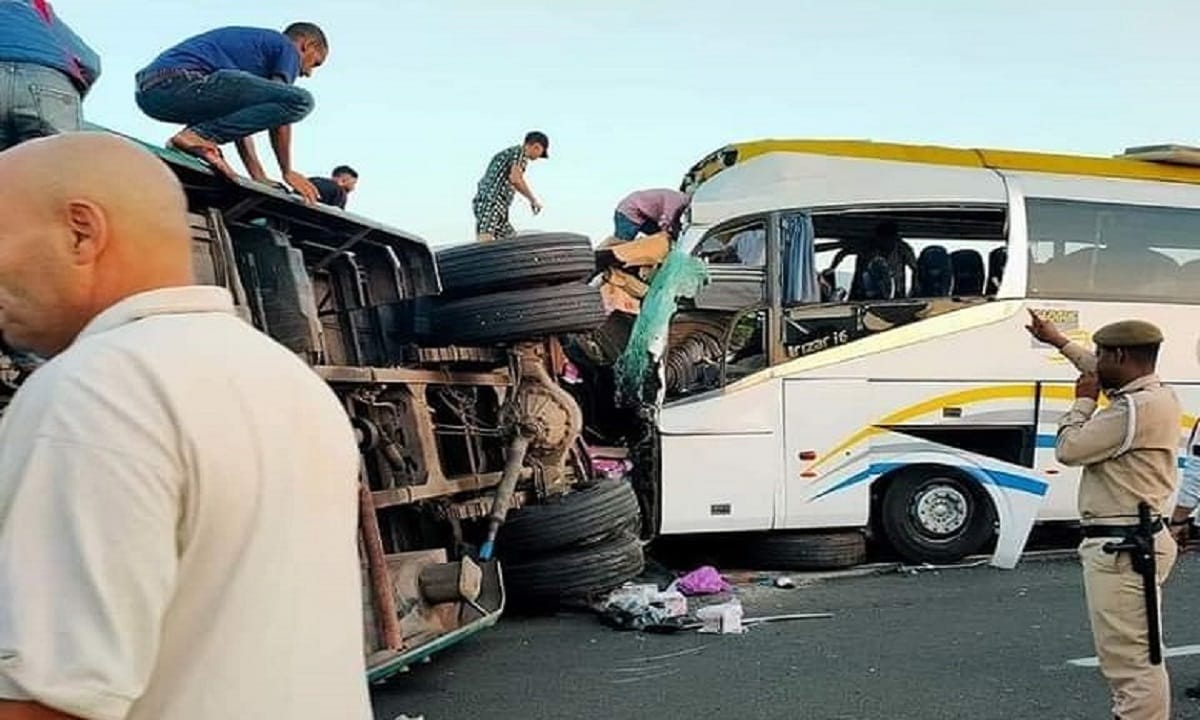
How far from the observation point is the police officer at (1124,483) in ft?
14.9

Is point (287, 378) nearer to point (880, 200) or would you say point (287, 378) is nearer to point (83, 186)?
point (83, 186)

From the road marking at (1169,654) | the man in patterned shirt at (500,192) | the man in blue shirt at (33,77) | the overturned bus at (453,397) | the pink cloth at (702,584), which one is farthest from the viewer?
the man in patterned shirt at (500,192)

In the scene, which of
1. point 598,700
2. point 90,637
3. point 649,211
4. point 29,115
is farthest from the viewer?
point 649,211

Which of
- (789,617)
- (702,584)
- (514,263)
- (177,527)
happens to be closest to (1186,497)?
(789,617)

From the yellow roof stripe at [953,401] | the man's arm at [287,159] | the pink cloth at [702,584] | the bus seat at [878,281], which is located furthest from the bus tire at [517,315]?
the bus seat at [878,281]

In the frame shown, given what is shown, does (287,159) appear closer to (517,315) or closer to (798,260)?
(517,315)

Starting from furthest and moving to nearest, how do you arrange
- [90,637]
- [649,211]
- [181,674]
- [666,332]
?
[649,211] → [666,332] → [181,674] → [90,637]

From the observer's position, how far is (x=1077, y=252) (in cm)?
1038

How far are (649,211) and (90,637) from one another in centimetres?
959

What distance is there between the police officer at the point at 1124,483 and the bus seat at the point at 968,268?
547 cm

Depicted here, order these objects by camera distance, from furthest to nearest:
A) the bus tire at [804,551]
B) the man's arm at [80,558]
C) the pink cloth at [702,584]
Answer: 1. the bus tire at [804,551]
2. the pink cloth at [702,584]
3. the man's arm at [80,558]

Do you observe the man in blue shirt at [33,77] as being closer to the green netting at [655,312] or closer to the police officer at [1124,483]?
the police officer at [1124,483]

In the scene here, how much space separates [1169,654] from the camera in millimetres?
6625

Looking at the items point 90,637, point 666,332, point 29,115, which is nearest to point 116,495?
point 90,637
